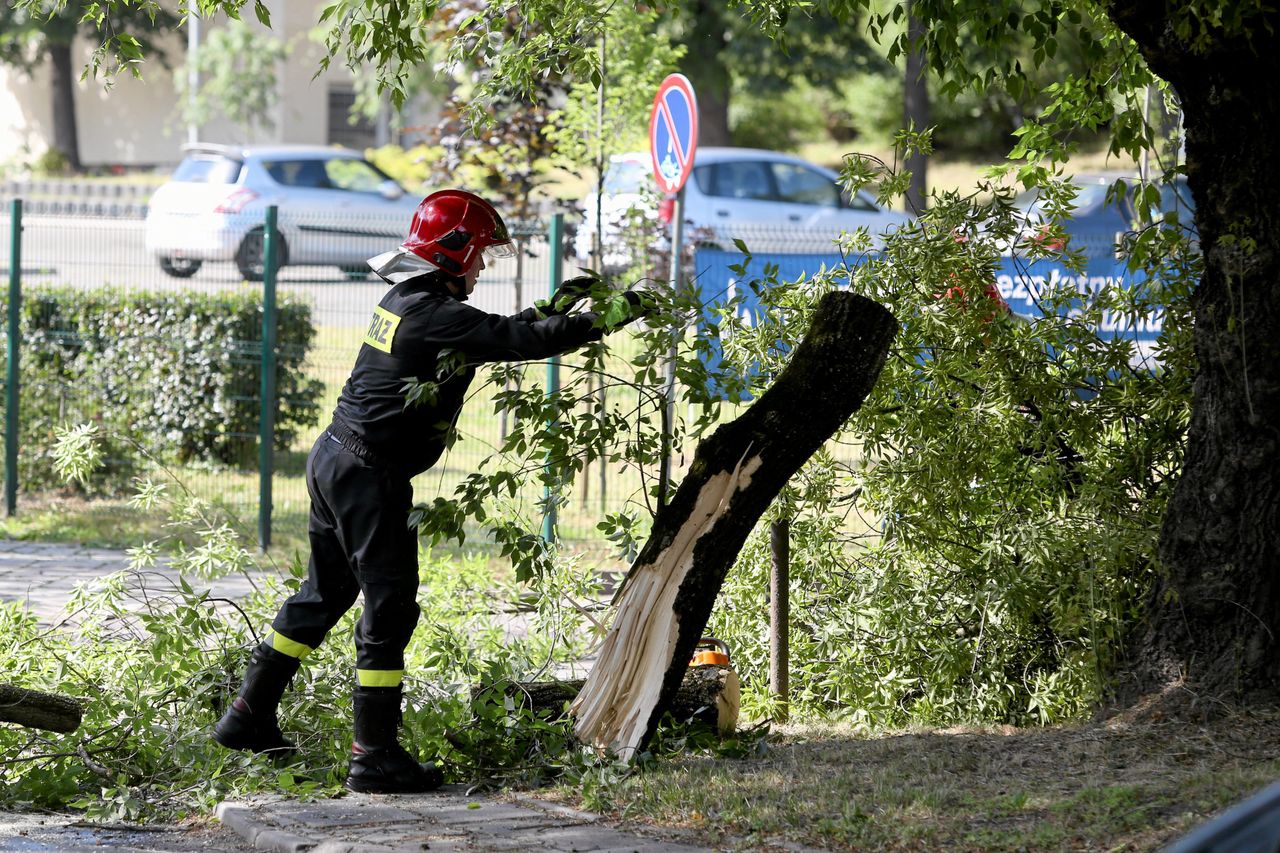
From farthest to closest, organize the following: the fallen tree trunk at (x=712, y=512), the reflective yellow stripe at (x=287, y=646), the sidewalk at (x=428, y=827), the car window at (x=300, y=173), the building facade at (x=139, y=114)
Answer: the building facade at (x=139, y=114) < the car window at (x=300, y=173) < the reflective yellow stripe at (x=287, y=646) < the fallen tree trunk at (x=712, y=512) < the sidewalk at (x=428, y=827)

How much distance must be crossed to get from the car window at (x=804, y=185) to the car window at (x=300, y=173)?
22.2 ft

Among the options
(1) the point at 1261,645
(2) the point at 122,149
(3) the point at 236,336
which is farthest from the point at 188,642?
(2) the point at 122,149

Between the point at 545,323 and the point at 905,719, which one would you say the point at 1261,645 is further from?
the point at 545,323

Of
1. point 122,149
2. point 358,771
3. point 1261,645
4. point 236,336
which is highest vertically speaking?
point 122,149

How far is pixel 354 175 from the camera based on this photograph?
866 inches

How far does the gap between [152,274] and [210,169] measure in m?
11.0

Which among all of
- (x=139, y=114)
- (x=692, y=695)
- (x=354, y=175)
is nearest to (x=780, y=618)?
(x=692, y=695)

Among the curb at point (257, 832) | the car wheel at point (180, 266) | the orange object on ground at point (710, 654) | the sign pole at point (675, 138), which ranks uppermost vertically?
the sign pole at point (675, 138)

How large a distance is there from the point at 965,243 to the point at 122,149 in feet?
137

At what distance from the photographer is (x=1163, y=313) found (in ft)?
19.7

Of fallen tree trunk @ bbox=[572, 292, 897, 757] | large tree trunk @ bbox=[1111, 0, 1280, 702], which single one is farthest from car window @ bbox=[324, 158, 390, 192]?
large tree trunk @ bbox=[1111, 0, 1280, 702]

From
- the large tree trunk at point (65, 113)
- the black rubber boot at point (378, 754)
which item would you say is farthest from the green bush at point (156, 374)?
the large tree trunk at point (65, 113)

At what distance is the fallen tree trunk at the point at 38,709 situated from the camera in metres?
5.23

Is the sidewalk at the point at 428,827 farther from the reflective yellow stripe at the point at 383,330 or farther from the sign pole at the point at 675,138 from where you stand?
the sign pole at the point at 675,138
